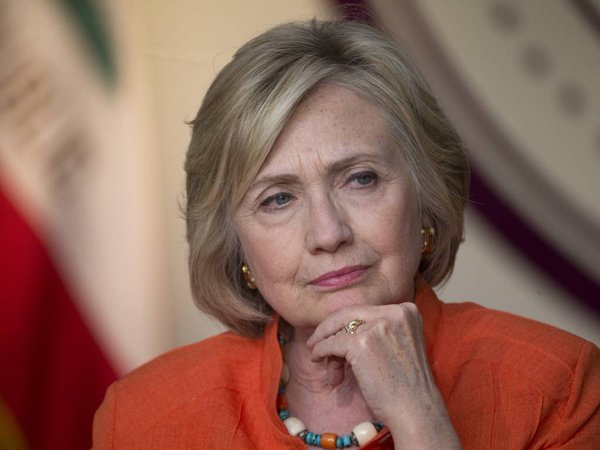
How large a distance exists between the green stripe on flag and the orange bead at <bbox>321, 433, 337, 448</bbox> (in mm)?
1396

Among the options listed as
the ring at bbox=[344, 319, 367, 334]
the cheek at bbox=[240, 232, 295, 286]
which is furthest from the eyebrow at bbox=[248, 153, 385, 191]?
the ring at bbox=[344, 319, 367, 334]

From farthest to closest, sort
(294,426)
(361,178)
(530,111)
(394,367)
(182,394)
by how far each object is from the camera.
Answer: (530,111) < (182,394) < (294,426) < (361,178) < (394,367)

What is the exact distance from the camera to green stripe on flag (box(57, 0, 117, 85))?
342 centimetres

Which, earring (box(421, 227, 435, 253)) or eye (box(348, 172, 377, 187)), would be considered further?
earring (box(421, 227, 435, 253))

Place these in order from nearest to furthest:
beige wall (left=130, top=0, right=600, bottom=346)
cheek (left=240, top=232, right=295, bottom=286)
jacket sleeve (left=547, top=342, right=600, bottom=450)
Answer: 1. jacket sleeve (left=547, top=342, right=600, bottom=450)
2. cheek (left=240, top=232, right=295, bottom=286)
3. beige wall (left=130, top=0, right=600, bottom=346)

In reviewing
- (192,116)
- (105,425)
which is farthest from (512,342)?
(192,116)

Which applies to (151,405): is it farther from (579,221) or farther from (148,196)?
(579,221)

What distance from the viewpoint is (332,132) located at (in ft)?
8.50

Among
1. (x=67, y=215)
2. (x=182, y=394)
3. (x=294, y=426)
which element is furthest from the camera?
(x=67, y=215)

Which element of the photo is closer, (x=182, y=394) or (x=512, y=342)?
(x=512, y=342)

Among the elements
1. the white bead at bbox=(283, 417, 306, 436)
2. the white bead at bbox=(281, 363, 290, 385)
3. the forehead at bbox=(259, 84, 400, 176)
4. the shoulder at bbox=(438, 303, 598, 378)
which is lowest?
the white bead at bbox=(283, 417, 306, 436)

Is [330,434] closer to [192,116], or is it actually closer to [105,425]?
[105,425]

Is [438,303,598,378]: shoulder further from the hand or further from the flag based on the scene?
the flag

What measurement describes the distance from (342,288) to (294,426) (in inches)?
15.3
